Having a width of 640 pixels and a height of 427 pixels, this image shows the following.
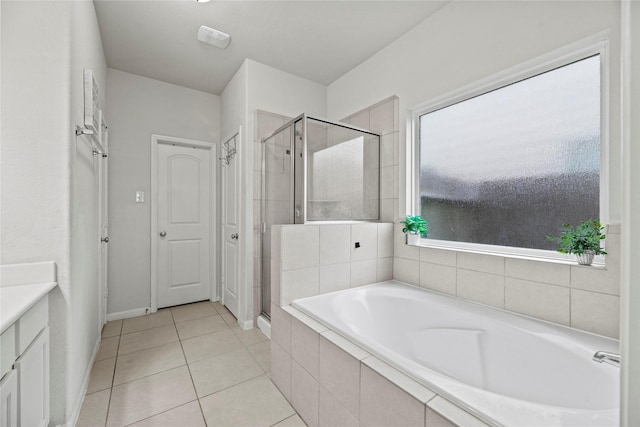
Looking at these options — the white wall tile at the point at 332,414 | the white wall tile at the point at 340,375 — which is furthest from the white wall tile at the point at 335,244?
the white wall tile at the point at 332,414

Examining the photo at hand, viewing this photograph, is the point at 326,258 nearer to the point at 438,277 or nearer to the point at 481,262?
the point at 438,277

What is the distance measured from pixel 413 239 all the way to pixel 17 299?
2258mm

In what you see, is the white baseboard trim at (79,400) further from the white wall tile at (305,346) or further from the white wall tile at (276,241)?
the white wall tile at (276,241)

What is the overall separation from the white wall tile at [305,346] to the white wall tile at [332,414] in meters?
0.11

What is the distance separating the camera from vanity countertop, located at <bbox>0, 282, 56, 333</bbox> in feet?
3.13

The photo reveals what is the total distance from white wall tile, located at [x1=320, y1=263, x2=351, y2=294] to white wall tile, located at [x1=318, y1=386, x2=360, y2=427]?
691mm

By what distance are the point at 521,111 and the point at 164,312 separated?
365 centimetres

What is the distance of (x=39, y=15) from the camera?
1.39 m

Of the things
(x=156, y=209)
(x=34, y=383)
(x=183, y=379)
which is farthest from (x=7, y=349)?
(x=156, y=209)

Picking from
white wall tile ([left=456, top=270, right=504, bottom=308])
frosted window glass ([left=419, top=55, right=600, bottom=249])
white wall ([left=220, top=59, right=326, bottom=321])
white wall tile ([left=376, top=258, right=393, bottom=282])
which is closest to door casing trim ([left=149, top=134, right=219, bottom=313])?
white wall ([left=220, top=59, right=326, bottom=321])

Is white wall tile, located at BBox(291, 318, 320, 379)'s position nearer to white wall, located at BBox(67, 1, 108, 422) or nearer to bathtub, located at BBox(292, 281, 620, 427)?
bathtub, located at BBox(292, 281, 620, 427)

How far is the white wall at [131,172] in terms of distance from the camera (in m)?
2.91

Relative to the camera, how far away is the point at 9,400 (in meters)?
1.00

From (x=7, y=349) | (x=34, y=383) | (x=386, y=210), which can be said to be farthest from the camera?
(x=386, y=210)
